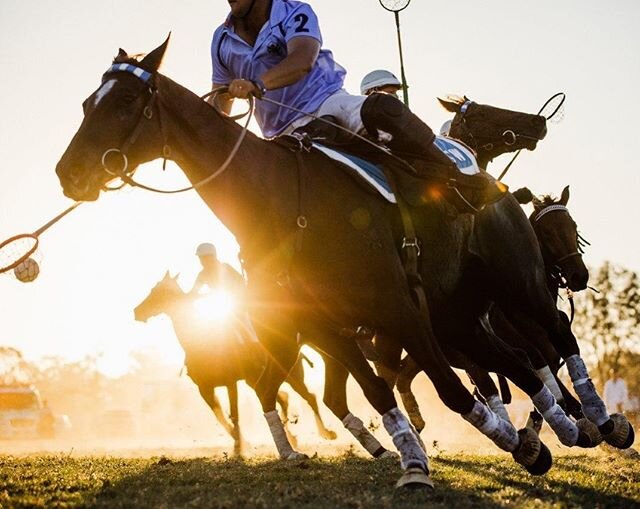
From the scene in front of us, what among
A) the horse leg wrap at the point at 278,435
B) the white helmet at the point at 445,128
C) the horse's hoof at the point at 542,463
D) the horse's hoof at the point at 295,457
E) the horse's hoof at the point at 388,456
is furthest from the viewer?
the horse leg wrap at the point at 278,435

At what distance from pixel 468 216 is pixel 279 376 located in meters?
3.85

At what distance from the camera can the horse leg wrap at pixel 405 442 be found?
664 cm

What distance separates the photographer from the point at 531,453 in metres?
7.17

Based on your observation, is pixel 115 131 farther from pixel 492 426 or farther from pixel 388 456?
pixel 388 456

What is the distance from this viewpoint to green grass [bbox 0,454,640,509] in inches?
239

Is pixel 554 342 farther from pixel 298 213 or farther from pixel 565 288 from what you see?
pixel 298 213

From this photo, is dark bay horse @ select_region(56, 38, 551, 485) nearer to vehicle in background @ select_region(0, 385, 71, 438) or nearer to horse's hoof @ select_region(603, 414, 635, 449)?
horse's hoof @ select_region(603, 414, 635, 449)

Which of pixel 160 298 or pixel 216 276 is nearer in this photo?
pixel 216 276

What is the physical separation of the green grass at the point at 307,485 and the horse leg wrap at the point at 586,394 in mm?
541

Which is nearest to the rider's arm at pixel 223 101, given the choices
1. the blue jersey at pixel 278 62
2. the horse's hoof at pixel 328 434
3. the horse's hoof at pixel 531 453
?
the blue jersey at pixel 278 62

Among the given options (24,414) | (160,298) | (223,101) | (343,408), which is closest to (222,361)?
(160,298)

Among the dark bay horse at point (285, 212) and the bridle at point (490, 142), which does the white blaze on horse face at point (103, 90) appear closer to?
the dark bay horse at point (285, 212)

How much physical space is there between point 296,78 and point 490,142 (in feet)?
11.2

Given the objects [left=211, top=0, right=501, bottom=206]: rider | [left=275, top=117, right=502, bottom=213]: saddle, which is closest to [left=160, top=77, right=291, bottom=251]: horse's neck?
[left=211, top=0, right=501, bottom=206]: rider
